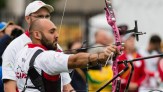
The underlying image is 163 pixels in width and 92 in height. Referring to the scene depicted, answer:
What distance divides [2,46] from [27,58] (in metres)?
1.89

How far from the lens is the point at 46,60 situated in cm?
869

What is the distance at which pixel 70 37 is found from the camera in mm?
34938

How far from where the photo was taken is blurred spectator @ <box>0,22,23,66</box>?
11.0 m

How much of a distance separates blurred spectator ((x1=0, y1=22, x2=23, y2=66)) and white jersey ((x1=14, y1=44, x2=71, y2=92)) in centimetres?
128

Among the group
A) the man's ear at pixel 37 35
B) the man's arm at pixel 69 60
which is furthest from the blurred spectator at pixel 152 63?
the man's arm at pixel 69 60

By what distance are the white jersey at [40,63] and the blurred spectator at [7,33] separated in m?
1.28

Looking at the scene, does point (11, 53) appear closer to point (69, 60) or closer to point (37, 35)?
point (37, 35)

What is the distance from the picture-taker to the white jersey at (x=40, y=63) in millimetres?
8555

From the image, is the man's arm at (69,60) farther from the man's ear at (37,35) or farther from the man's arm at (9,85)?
the man's arm at (9,85)

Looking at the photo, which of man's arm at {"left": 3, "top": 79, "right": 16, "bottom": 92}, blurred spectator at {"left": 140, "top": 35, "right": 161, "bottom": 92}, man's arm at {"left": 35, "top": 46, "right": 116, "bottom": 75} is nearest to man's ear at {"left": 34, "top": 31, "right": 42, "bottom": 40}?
man's arm at {"left": 35, "top": 46, "right": 116, "bottom": 75}

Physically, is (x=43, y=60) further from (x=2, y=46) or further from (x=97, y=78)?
(x=97, y=78)

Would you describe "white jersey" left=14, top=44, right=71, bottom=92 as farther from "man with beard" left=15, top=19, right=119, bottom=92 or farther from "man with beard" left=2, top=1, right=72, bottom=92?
"man with beard" left=2, top=1, right=72, bottom=92

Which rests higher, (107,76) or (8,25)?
(8,25)

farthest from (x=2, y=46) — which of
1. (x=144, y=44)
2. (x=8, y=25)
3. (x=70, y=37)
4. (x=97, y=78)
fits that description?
(x=70, y=37)
